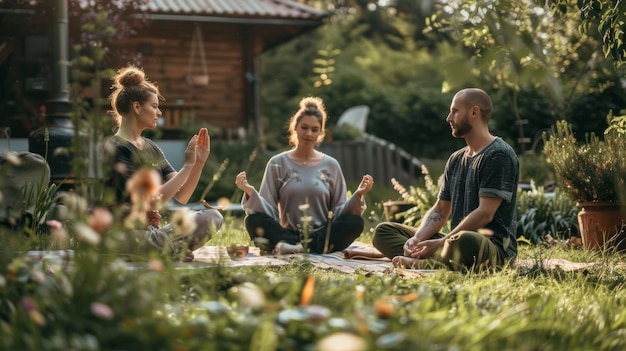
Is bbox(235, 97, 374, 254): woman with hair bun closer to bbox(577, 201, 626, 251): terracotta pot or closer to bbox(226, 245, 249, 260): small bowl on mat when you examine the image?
bbox(226, 245, 249, 260): small bowl on mat

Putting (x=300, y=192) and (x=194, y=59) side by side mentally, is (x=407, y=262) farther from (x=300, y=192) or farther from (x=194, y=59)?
(x=194, y=59)

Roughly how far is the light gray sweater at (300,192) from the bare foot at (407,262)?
3.95 feet

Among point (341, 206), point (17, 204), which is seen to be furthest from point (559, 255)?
point (17, 204)

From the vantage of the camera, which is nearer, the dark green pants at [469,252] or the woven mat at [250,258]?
the woven mat at [250,258]

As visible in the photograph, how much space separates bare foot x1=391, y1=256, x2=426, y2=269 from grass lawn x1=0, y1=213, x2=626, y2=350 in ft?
6.46

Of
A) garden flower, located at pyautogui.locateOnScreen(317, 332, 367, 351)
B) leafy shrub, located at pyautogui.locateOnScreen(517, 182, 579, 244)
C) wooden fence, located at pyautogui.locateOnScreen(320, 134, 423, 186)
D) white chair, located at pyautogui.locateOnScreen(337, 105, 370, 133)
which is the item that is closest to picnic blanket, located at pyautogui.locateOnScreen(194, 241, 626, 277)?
leafy shrub, located at pyautogui.locateOnScreen(517, 182, 579, 244)

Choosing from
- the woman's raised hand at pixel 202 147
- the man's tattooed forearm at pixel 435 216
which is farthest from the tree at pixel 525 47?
the woman's raised hand at pixel 202 147

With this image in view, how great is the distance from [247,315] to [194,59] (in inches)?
596

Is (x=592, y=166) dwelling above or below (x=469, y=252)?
above

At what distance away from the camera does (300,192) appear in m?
7.43

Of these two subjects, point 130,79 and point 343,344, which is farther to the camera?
point 130,79

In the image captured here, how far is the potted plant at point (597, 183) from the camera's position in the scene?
7113 mm

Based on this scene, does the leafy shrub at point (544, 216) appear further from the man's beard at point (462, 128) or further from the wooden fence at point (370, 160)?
the wooden fence at point (370, 160)

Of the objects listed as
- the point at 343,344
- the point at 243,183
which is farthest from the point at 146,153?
the point at 343,344
